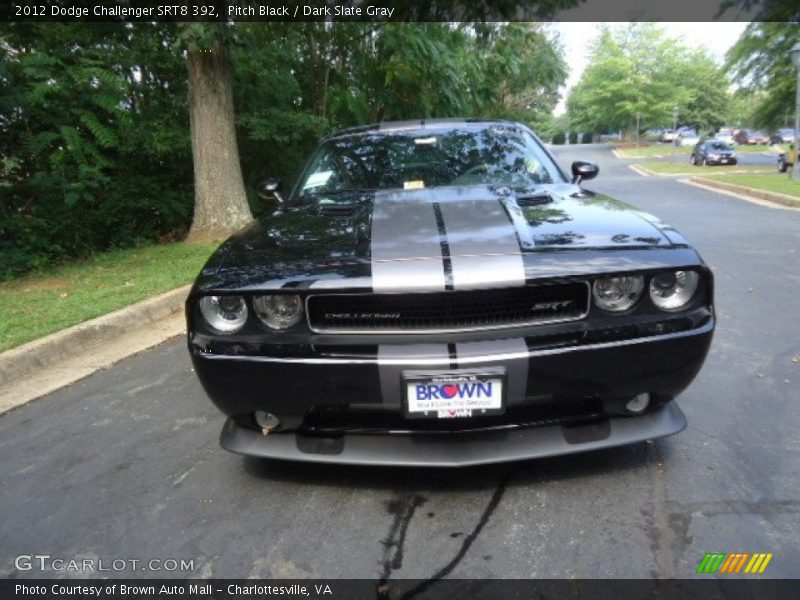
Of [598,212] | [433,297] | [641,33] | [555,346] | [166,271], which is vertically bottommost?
[166,271]

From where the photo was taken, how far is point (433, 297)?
2.19 m

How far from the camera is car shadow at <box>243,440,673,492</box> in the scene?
2492 millimetres

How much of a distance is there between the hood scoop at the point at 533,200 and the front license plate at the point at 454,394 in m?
1.03

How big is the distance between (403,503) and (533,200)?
4.93 feet

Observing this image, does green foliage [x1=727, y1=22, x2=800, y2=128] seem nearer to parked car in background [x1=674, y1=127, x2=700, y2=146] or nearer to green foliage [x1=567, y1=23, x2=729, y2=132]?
green foliage [x1=567, y1=23, x2=729, y2=132]

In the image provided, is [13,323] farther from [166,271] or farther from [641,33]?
[641,33]

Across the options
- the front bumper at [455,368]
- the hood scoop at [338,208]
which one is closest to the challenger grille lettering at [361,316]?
the front bumper at [455,368]

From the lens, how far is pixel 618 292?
2.29 m

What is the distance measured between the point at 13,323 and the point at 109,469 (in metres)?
2.80

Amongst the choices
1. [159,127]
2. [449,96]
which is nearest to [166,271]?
[159,127]

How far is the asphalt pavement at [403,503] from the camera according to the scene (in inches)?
81.7

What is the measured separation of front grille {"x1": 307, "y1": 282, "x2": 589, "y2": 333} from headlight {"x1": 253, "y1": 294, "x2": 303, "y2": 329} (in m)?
0.08

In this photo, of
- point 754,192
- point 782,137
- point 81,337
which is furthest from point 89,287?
point 782,137

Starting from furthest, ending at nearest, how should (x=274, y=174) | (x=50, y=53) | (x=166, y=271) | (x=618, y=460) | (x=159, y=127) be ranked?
1. (x=274, y=174)
2. (x=159, y=127)
3. (x=50, y=53)
4. (x=166, y=271)
5. (x=618, y=460)
